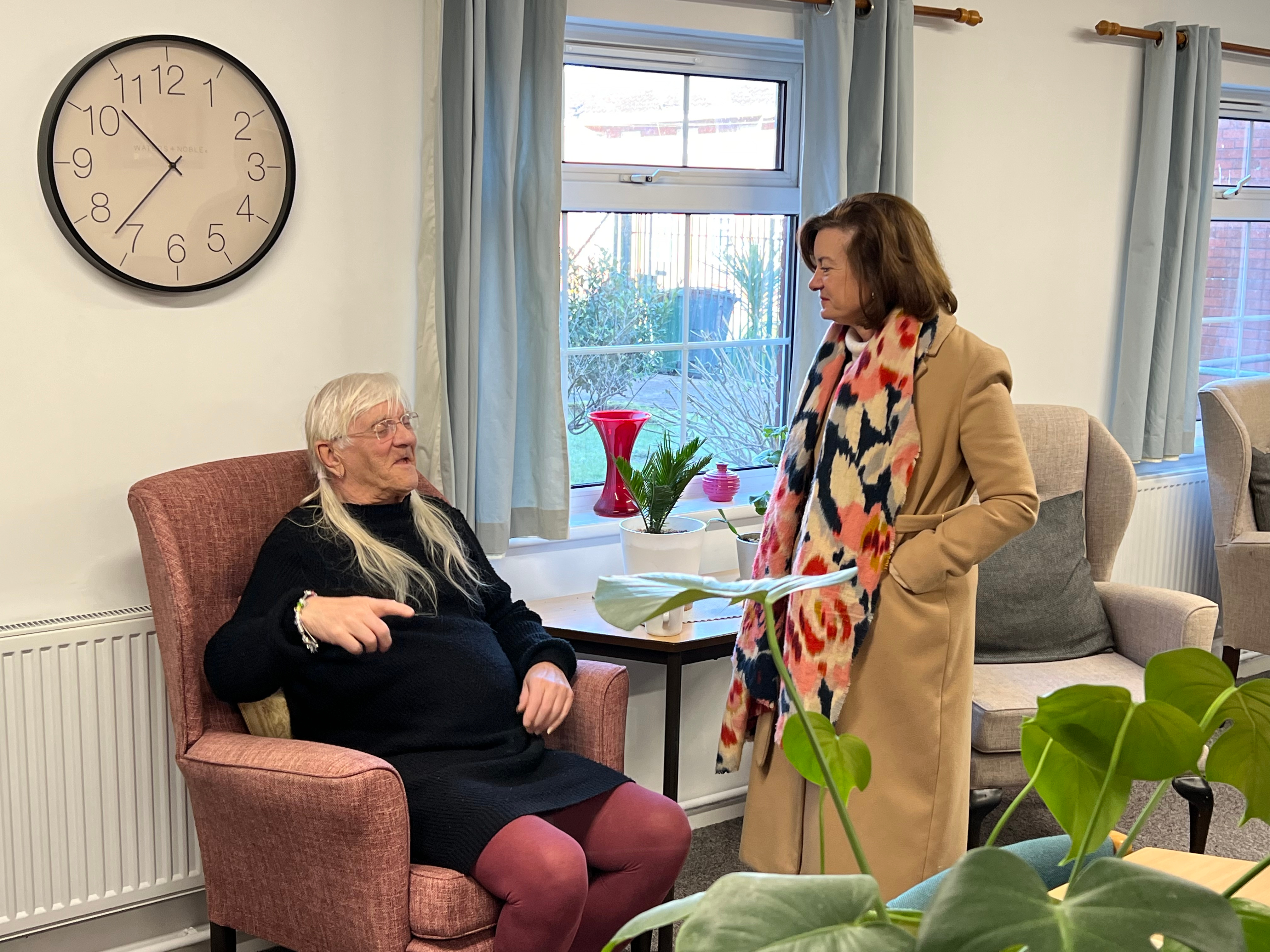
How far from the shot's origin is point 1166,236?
369cm

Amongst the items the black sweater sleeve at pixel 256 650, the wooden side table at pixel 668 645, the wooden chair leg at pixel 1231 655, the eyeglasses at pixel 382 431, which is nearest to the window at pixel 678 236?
the wooden side table at pixel 668 645

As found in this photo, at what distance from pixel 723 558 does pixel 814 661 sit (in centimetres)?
98

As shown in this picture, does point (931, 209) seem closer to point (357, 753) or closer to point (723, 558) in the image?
point (723, 558)

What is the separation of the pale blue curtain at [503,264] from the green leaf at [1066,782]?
6.56 ft

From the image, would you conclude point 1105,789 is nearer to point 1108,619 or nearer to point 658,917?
point 658,917

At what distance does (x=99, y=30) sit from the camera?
2174 mm

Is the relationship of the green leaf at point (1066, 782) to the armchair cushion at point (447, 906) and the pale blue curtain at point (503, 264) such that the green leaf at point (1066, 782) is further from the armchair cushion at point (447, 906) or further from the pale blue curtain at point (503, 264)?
the pale blue curtain at point (503, 264)

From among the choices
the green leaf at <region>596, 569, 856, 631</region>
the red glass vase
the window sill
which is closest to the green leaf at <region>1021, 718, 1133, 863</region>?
the green leaf at <region>596, 569, 856, 631</region>

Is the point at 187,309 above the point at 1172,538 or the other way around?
above

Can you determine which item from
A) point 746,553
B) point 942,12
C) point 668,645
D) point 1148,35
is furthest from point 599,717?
point 1148,35

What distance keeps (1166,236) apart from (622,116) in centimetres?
179

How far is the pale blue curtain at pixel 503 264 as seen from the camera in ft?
8.14

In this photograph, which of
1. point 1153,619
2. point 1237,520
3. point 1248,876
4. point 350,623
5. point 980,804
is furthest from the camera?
point 1237,520

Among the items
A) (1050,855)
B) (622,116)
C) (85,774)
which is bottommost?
(85,774)
